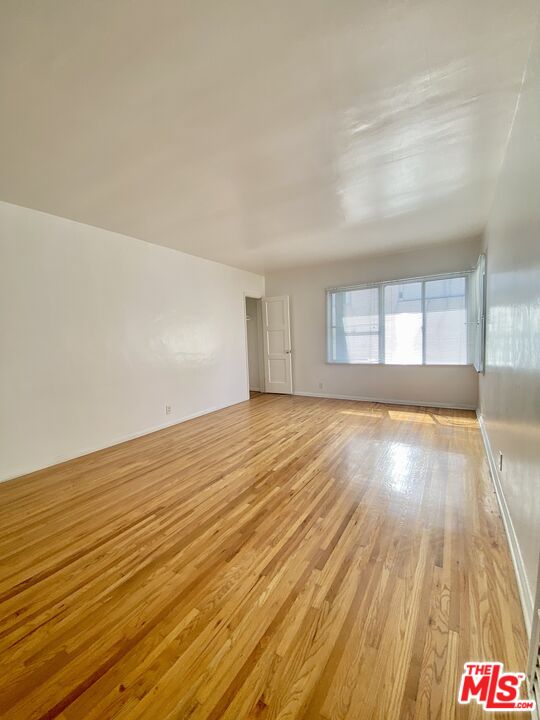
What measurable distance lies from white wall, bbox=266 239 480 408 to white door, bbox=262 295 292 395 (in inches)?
5.7

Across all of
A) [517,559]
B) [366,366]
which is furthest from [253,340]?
[517,559]

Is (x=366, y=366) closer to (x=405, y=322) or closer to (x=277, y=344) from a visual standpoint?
(x=405, y=322)

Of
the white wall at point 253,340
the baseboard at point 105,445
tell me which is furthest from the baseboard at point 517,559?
the white wall at point 253,340

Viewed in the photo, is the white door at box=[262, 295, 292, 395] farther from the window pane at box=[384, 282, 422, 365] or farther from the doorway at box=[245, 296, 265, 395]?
the window pane at box=[384, 282, 422, 365]

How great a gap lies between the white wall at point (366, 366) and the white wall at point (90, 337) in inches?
77.7

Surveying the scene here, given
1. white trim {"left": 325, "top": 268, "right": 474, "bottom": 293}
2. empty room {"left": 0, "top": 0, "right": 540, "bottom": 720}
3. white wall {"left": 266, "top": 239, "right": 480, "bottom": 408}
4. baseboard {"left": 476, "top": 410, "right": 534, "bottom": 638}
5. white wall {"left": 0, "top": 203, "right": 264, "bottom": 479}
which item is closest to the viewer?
empty room {"left": 0, "top": 0, "right": 540, "bottom": 720}

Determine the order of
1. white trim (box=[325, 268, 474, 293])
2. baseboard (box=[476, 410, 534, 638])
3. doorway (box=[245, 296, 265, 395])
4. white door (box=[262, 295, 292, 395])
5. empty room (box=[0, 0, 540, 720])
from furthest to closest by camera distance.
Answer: doorway (box=[245, 296, 265, 395]) → white door (box=[262, 295, 292, 395]) → white trim (box=[325, 268, 474, 293]) → baseboard (box=[476, 410, 534, 638]) → empty room (box=[0, 0, 540, 720])

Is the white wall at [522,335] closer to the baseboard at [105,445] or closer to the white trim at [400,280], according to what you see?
the white trim at [400,280]

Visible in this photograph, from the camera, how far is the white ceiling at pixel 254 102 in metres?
1.33

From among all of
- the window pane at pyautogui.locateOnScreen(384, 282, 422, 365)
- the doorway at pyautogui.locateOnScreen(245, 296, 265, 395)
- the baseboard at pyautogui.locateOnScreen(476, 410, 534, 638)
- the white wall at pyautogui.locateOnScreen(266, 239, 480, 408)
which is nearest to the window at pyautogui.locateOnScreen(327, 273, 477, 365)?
the window pane at pyautogui.locateOnScreen(384, 282, 422, 365)

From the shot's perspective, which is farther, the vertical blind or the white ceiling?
the vertical blind

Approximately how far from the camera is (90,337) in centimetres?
365

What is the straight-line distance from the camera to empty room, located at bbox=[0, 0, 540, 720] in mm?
1242

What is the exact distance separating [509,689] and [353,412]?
403cm
